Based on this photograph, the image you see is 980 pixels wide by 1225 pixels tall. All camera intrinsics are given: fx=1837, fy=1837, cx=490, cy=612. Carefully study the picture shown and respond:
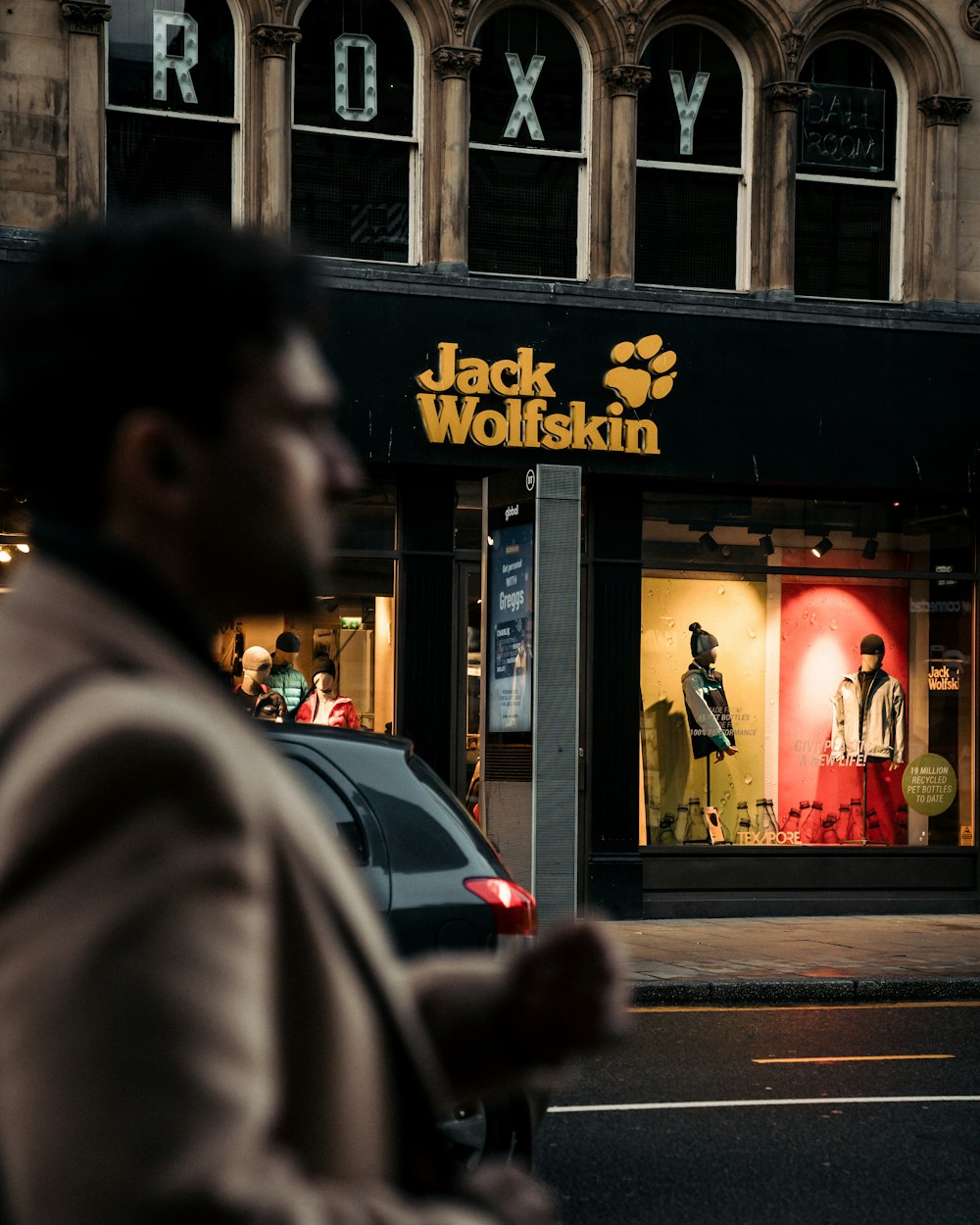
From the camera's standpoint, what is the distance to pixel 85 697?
1.18 m

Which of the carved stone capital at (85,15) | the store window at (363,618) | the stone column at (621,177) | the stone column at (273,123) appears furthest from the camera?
the stone column at (621,177)

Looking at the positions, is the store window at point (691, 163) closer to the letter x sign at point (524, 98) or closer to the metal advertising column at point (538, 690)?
the letter x sign at point (524, 98)

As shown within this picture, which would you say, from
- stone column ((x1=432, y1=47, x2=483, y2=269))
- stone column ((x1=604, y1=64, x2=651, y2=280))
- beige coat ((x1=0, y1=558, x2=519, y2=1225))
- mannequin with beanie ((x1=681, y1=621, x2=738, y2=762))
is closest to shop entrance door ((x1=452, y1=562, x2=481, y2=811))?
mannequin with beanie ((x1=681, y1=621, x2=738, y2=762))

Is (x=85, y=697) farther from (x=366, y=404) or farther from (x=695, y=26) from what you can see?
(x=695, y=26)

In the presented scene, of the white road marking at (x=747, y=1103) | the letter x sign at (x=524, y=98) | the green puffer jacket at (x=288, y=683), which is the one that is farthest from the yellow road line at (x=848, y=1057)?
the letter x sign at (x=524, y=98)

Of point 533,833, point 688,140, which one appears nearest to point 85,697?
point 533,833

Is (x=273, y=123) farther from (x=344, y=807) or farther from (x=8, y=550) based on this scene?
(x=344, y=807)

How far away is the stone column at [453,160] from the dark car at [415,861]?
9.54 meters

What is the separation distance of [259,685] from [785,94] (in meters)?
6.87

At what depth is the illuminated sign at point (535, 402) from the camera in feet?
48.9

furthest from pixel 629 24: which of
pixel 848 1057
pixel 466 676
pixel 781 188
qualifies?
pixel 848 1057

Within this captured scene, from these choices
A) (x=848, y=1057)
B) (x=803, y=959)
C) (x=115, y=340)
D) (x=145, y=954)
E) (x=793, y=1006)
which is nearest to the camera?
(x=145, y=954)

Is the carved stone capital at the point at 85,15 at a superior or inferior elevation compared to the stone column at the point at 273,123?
superior

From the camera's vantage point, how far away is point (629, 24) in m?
15.5
